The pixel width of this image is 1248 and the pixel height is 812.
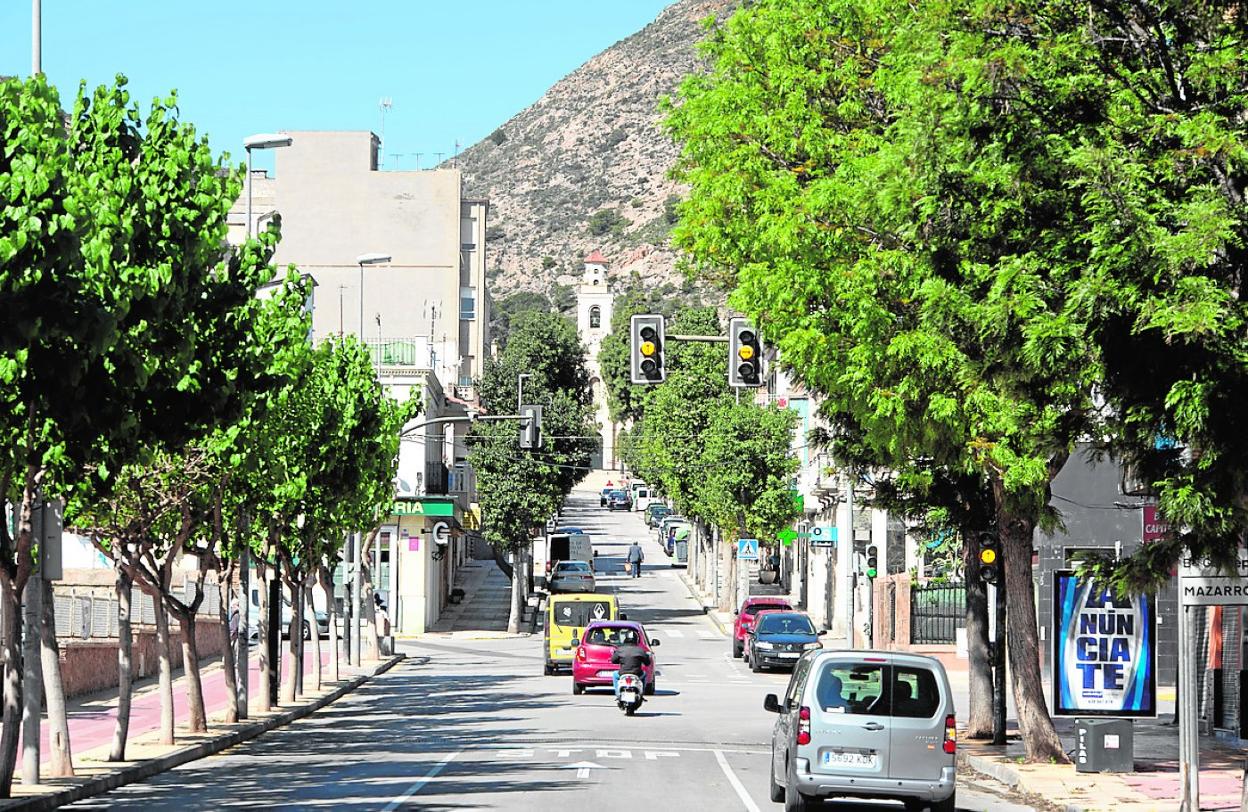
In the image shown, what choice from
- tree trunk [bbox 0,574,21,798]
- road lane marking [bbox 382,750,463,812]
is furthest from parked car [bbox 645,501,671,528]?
tree trunk [bbox 0,574,21,798]

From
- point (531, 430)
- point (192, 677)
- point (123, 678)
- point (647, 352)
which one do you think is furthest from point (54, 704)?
point (531, 430)

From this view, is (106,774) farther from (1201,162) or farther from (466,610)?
(466,610)

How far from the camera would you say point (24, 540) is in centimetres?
2094

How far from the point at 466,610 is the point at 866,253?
59450 mm

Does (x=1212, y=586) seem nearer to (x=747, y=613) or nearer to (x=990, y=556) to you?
(x=990, y=556)

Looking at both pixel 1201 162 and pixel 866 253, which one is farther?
pixel 866 253

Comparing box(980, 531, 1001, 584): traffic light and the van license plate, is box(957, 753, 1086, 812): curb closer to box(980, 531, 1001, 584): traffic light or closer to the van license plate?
box(980, 531, 1001, 584): traffic light

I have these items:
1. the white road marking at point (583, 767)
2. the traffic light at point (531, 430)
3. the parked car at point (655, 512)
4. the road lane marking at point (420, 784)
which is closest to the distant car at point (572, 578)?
the traffic light at point (531, 430)

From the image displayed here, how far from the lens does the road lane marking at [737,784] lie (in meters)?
20.1

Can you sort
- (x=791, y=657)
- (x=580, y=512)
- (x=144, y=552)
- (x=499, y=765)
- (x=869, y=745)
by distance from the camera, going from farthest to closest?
(x=580, y=512), (x=791, y=657), (x=144, y=552), (x=499, y=765), (x=869, y=745)

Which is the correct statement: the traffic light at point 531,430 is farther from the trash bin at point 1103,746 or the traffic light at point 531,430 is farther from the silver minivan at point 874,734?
the silver minivan at point 874,734

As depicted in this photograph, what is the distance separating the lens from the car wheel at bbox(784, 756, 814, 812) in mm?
18875

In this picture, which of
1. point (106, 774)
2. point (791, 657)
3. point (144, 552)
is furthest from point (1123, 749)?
point (791, 657)

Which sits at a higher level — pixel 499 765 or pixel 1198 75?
pixel 1198 75
